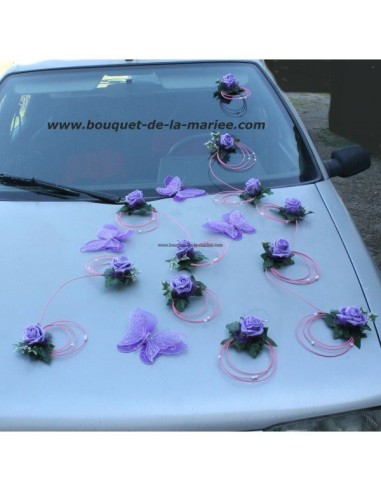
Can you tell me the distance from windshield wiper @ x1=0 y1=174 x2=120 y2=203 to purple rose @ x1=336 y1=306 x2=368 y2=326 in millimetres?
Answer: 966

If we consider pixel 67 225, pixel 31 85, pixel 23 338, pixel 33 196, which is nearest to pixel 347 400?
pixel 23 338

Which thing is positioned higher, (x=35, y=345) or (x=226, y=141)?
(x=226, y=141)

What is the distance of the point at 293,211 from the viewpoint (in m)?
1.95

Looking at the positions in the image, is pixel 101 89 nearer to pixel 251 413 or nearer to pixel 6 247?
pixel 6 247

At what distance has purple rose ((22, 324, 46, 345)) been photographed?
4.68 feet

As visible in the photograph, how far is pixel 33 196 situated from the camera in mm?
2037

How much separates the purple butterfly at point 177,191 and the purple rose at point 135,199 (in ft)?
0.37

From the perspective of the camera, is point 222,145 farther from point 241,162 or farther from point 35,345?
point 35,345

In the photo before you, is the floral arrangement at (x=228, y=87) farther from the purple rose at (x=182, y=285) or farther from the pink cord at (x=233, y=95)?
the purple rose at (x=182, y=285)

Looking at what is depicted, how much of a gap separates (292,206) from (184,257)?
19.3 inches

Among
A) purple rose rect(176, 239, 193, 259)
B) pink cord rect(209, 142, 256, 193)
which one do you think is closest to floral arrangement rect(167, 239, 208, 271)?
purple rose rect(176, 239, 193, 259)

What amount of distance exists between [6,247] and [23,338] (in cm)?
48

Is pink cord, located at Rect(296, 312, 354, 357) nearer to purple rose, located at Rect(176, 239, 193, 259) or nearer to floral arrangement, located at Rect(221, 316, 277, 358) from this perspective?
floral arrangement, located at Rect(221, 316, 277, 358)

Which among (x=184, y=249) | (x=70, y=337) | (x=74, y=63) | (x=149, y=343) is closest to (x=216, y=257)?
(x=184, y=249)
